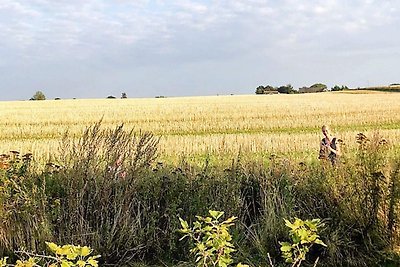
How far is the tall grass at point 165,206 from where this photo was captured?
266 inches

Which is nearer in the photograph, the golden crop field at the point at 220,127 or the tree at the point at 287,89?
the golden crop field at the point at 220,127

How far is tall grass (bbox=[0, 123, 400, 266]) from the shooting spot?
676 cm

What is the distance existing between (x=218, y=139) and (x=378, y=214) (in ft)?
40.6

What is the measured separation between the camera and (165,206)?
7.27m

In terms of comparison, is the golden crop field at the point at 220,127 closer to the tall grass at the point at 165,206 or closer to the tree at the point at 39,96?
the tall grass at the point at 165,206

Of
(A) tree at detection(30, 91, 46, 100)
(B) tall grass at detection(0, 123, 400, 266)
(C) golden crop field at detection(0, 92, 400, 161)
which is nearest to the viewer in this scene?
(B) tall grass at detection(0, 123, 400, 266)

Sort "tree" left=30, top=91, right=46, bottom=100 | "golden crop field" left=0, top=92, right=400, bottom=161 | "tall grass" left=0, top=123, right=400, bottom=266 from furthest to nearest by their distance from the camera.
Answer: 1. "tree" left=30, top=91, right=46, bottom=100
2. "golden crop field" left=0, top=92, right=400, bottom=161
3. "tall grass" left=0, top=123, right=400, bottom=266

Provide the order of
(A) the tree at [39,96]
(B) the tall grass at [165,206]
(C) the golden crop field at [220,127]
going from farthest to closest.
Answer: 1. (A) the tree at [39,96]
2. (C) the golden crop field at [220,127]
3. (B) the tall grass at [165,206]

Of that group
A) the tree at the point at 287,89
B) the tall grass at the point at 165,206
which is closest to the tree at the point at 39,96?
the tree at the point at 287,89

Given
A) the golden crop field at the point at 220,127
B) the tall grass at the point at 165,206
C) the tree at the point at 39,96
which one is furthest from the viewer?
the tree at the point at 39,96

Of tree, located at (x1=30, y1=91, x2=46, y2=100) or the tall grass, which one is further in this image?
tree, located at (x1=30, y1=91, x2=46, y2=100)

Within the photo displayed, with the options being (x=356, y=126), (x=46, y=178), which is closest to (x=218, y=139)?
(x=356, y=126)

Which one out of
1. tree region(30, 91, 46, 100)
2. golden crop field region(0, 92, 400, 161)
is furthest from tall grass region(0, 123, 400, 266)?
tree region(30, 91, 46, 100)

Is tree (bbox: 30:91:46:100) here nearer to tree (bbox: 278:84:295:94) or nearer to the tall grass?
tree (bbox: 278:84:295:94)
